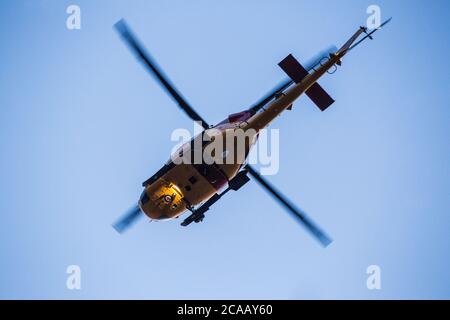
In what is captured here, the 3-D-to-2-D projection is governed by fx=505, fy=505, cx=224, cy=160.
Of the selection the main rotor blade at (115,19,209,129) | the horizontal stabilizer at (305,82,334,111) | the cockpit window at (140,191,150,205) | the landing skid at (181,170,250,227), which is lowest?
the landing skid at (181,170,250,227)

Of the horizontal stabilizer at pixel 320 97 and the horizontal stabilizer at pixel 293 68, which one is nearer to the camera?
the horizontal stabilizer at pixel 293 68

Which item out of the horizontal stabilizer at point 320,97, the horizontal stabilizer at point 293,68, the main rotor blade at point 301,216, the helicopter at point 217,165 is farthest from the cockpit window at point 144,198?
the horizontal stabilizer at point 320,97

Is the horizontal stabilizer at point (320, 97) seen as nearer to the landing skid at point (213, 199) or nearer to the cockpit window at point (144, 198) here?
the landing skid at point (213, 199)

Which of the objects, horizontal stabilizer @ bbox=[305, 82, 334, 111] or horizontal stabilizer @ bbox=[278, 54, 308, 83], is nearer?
horizontal stabilizer @ bbox=[278, 54, 308, 83]

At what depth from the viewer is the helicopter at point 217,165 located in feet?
46.4

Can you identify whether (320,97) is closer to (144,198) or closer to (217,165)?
(217,165)

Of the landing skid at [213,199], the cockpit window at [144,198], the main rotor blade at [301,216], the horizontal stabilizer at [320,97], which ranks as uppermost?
the cockpit window at [144,198]

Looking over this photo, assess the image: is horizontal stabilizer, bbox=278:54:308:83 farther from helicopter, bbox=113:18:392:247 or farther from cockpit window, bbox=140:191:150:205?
cockpit window, bbox=140:191:150:205

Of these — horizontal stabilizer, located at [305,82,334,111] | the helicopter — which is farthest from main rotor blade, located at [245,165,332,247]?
horizontal stabilizer, located at [305,82,334,111]

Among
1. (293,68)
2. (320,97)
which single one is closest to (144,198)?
(293,68)

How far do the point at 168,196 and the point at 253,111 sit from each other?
3.51 metres

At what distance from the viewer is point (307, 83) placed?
1468 centimetres

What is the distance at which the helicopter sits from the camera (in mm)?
14156
